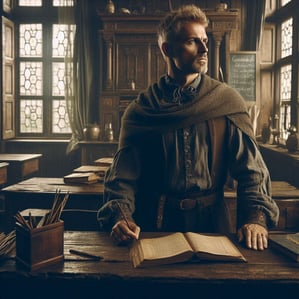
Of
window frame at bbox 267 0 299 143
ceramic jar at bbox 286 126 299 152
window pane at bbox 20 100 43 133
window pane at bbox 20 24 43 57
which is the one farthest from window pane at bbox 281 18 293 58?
window pane at bbox 20 100 43 133

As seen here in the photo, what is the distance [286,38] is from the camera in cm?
705

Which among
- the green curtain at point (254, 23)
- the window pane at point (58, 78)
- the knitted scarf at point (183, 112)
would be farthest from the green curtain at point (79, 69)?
the knitted scarf at point (183, 112)

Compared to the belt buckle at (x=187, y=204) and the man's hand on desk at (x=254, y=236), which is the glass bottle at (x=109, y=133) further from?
the man's hand on desk at (x=254, y=236)

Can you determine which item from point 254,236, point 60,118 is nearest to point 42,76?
point 60,118

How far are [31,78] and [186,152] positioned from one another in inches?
246

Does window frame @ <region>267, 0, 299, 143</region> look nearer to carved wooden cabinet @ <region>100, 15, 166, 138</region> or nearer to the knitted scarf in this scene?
carved wooden cabinet @ <region>100, 15, 166, 138</region>

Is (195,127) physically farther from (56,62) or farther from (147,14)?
(56,62)

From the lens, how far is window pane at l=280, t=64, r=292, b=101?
6.72m

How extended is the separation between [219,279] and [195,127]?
0.80 metres

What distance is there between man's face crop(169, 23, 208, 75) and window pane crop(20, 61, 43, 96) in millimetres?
6165

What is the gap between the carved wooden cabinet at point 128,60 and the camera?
7285mm

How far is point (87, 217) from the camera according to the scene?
2.69 m

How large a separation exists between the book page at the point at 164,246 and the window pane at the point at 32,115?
21.2ft

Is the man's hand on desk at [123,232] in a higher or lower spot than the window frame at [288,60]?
lower
